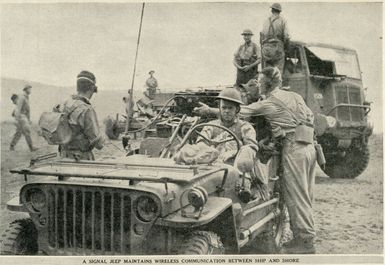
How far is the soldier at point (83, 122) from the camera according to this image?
441 cm

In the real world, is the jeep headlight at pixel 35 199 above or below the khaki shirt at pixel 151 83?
below

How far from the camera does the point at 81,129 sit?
4.52 meters

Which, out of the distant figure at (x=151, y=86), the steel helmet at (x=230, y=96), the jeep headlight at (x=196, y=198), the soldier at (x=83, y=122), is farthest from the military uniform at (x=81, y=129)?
the distant figure at (x=151, y=86)

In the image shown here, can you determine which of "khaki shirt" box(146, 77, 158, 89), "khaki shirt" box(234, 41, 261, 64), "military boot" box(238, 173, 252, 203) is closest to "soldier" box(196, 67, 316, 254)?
"military boot" box(238, 173, 252, 203)

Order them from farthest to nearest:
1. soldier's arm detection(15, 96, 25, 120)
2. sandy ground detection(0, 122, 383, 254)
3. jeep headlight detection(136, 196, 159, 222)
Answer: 1. soldier's arm detection(15, 96, 25, 120)
2. sandy ground detection(0, 122, 383, 254)
3. jeep headlight detection(136, 196, 159, 222)

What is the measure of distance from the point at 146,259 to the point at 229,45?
439 centimetres

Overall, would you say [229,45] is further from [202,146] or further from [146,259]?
[146,259]

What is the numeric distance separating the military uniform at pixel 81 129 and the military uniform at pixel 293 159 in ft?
4.68

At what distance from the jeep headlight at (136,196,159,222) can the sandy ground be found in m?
2.08

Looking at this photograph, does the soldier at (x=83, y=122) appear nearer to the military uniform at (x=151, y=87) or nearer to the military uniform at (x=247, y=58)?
the military uniform at (x=247, y=58)

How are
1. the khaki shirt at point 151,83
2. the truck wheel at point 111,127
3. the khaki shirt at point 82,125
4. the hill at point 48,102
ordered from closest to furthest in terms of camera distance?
the khaki shirt at point 82,125
the truck wheel at point 111,127
the hill at point 48,102
the khaki shirt at point 151,83

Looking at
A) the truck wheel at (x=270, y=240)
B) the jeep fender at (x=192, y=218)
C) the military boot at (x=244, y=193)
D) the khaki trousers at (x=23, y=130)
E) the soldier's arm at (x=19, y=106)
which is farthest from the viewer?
the khaki trousers at (x=23, y=130)

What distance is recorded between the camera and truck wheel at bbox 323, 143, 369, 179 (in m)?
9.06

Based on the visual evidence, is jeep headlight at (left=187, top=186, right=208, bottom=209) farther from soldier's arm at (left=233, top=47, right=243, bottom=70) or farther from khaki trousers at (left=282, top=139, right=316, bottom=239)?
soldier's arm at (left=233, top=47, right=243, bottom=70)
